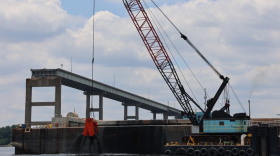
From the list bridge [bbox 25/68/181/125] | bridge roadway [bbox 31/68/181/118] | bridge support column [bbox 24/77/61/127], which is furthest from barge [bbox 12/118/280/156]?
bridge roadway [bbox 31/68/181/118]

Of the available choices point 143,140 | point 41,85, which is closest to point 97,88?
point 41,85

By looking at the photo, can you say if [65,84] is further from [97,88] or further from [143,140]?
[143,140]

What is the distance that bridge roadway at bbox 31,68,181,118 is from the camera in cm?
10688

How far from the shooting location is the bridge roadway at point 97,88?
107 metres

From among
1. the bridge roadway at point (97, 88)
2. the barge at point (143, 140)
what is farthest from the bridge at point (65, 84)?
the barge at point (143, 140)

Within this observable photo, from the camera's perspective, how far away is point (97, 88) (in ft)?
453

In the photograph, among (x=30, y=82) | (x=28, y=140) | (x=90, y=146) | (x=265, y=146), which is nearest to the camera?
(x=265, y=146)

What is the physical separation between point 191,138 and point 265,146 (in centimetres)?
963

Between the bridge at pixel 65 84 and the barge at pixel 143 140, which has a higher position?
the bridge at pixel 65 84

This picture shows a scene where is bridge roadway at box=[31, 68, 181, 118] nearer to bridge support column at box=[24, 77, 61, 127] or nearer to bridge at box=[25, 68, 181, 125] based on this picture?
bridge at box=[25, 68, 181, 125]

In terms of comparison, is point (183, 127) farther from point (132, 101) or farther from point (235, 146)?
point (132, 101)

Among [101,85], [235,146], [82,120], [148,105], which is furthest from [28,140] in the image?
[148,105]

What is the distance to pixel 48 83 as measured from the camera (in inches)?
4158

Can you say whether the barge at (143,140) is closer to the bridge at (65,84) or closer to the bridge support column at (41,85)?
the bridge at (65,84)
